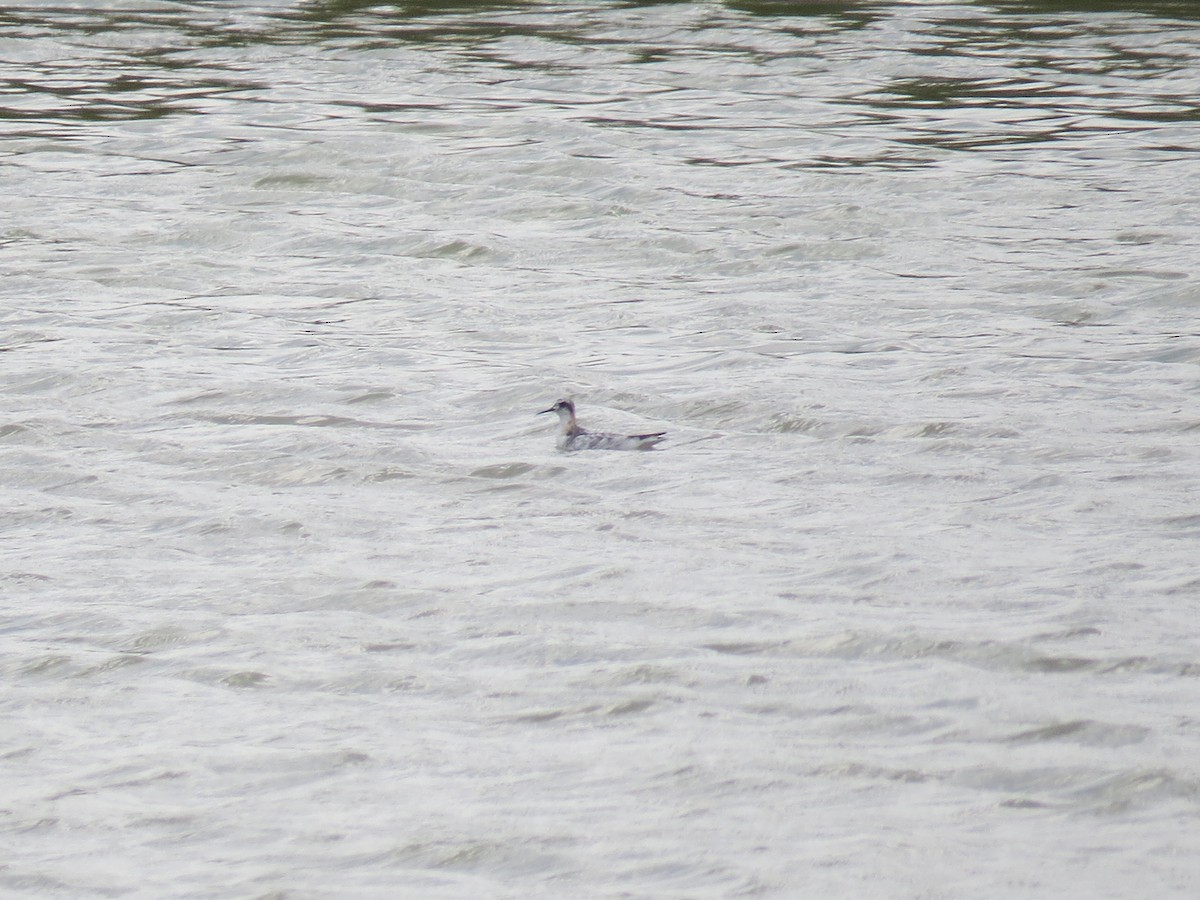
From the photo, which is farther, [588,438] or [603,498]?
[588,438]

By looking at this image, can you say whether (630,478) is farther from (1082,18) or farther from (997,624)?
(1082,18)

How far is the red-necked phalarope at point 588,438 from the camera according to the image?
32.9 ft

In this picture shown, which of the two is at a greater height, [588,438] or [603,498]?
[588,438]

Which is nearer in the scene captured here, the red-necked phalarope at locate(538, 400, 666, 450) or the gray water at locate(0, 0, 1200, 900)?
the gray water at locate(0, 0, 1200, 900)

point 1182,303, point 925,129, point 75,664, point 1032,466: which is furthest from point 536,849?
point 925,129

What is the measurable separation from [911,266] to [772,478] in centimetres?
Answer: 482

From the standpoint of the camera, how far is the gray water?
620cm

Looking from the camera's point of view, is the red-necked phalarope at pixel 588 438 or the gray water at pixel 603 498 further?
the red-necked phalarope at pixel 588 438

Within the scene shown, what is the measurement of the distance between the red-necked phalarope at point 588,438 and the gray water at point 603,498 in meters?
0.12

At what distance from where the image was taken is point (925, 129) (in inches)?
732

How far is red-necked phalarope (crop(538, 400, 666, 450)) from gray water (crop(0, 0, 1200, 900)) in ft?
0.40

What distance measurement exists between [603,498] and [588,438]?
0.67 m

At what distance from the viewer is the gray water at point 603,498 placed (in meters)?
6.20

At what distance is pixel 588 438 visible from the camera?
33.1 feet
